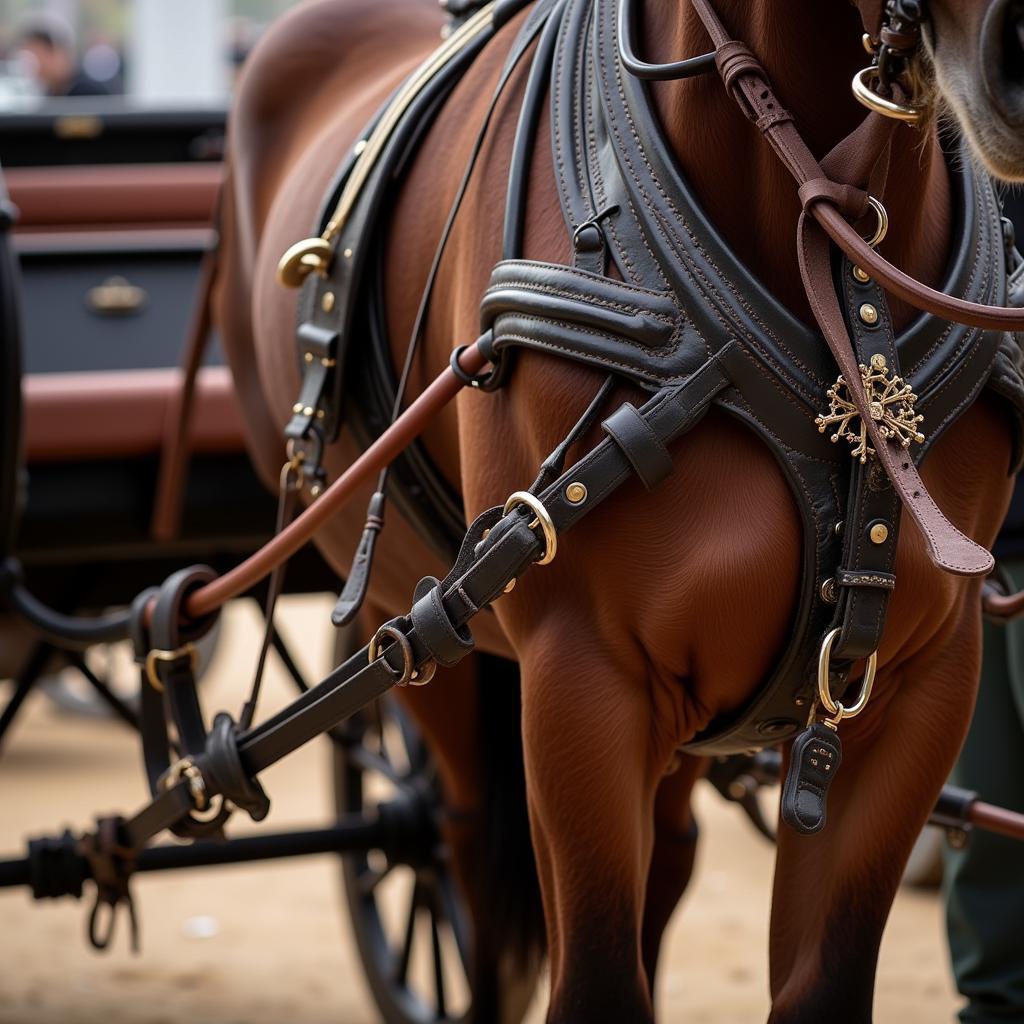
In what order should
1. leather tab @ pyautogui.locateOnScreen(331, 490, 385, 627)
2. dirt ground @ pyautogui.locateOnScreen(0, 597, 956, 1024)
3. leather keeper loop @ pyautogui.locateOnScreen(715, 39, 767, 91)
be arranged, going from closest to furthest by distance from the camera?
leather keeper loop @ pyautogui.locateOnScreen(715, 39, 767, 91), leather tab @ pyautogui.locateOnScreen(331, 490, 385, 627), dirt ground @ pyautogui.locateOnScreen(0, 597, 956, 1024)

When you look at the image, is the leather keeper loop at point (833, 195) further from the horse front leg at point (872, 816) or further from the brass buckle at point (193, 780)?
the brass buckle at point (193, 780)

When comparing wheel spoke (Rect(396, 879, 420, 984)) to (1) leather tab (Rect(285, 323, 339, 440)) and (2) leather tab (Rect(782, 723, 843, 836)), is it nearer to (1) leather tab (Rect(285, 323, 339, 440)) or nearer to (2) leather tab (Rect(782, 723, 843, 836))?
(1) leather tab (Rect(285, 323, 339, 440))

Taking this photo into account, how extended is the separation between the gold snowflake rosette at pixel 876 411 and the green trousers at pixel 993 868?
3.72 ft

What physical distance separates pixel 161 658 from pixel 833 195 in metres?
1.16

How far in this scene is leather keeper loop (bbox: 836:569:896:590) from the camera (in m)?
1.44

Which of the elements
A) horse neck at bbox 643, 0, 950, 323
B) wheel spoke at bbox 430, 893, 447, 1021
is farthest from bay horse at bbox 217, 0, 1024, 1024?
wheel spoke at bbox 430, 893, 447, 1021

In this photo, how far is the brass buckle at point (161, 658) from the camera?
85.7 inches

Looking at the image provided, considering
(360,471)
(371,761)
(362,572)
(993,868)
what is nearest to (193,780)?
(362,572)

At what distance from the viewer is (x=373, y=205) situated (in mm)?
1937

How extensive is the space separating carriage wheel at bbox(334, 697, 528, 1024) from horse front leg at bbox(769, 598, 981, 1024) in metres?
1.26

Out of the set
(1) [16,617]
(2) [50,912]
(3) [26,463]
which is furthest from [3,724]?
(2) [50,912]

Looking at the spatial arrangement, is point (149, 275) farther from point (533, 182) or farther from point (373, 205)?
point (533, 182)

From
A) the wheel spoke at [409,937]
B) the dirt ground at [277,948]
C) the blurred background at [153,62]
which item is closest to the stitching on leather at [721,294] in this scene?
the wheel spoke at [409,937]

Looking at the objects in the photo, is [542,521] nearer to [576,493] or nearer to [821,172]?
[576,493]
